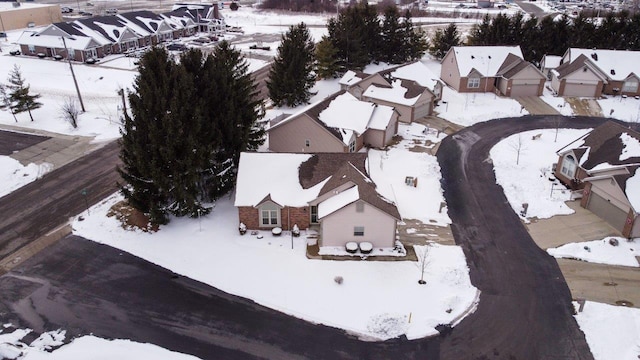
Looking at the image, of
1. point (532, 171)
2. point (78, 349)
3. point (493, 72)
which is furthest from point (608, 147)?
point (78, 349)

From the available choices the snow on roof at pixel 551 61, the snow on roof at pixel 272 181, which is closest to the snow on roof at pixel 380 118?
the snow on roof at pixel 272 181

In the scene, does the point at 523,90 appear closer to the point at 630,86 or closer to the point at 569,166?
the point at 630,86

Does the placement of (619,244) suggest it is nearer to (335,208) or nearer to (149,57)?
(335,208)

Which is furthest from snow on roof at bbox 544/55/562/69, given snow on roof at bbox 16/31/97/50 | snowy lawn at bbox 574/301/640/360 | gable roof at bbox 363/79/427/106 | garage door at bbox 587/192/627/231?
snow on roof at bbox 16/31/97/50

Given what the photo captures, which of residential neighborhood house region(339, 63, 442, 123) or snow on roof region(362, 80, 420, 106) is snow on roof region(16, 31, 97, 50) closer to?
residential neighborhood house region(339, 63, 442, 123)

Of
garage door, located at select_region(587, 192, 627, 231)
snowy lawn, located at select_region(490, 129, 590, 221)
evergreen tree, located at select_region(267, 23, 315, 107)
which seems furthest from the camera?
evergreen tree, located at select_region(267, 23, 315, 107)

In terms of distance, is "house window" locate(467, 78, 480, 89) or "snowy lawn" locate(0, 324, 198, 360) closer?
"snowy lawn" locate(0, 324, 198, 360)
